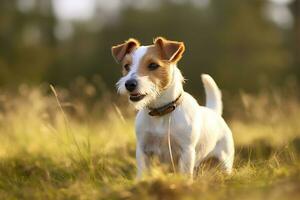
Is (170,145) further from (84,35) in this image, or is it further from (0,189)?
(84,35)

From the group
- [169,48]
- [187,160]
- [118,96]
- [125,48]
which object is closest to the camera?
[187,160]

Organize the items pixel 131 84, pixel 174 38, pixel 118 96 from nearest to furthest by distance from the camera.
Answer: pixel 131 84, pixel 118 96, pixel 174 38

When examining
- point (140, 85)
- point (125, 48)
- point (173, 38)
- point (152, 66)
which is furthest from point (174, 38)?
point (140, 85)

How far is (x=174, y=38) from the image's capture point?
23844mm

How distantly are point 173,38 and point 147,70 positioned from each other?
18.6 meters

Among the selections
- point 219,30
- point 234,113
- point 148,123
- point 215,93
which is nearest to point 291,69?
point 219,30

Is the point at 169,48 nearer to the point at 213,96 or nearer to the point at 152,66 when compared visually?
the point at 152,66

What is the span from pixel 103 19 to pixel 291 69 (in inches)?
421

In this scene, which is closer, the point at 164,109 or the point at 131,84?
the point at 131,84

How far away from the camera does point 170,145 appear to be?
5.38 meters

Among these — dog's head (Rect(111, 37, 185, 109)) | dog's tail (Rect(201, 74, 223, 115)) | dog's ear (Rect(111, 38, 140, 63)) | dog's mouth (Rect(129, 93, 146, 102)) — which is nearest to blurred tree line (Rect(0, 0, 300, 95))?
dog's tail (Rect(201, 74, 223, 115))

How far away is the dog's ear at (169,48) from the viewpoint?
18.1ft

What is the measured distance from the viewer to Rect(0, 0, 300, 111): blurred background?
780 inches

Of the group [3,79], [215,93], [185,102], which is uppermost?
[185,102]
